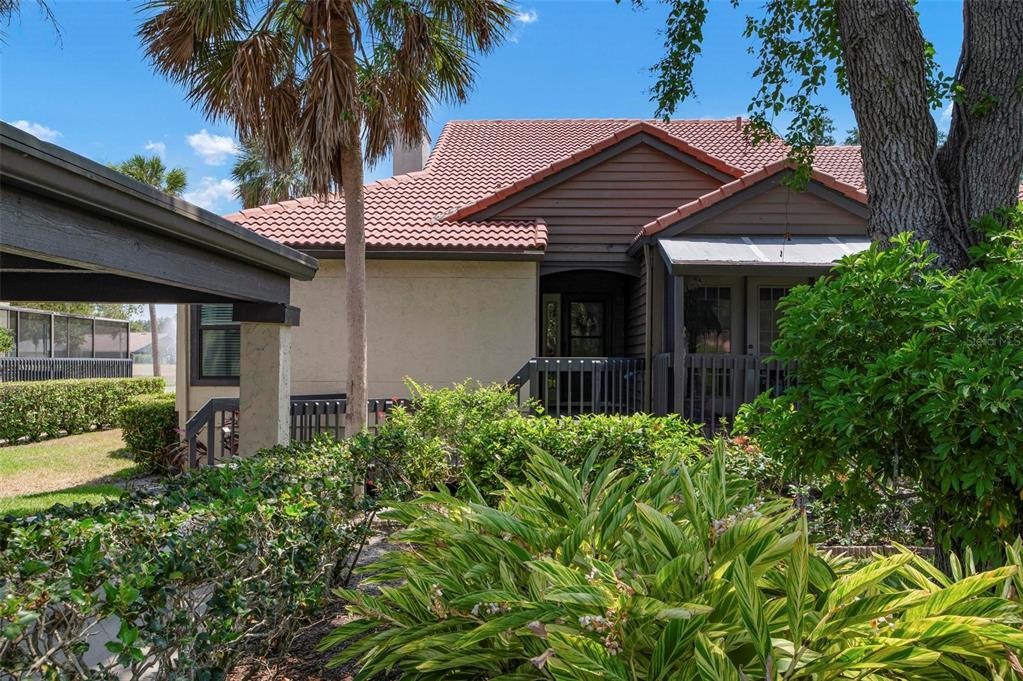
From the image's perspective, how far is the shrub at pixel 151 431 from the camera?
41.3 feet

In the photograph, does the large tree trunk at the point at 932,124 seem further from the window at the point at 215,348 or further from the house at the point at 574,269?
the window at the point at 215,348

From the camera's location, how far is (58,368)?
75.9 feet

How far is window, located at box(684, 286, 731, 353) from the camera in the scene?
40.9ft

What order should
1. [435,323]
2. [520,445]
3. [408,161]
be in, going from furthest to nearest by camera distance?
[408,161] → [435,323] → [520,445]

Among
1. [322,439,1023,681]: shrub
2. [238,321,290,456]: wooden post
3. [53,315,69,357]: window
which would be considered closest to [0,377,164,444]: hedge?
[53,315,69,357]: window

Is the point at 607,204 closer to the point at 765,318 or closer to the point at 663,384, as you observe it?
the point at 765,318

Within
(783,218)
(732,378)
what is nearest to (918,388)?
(732,378)

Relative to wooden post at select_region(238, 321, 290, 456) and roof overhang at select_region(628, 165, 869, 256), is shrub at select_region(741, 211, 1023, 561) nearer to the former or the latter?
wooden post at select_region(238, 321, 290, 456)

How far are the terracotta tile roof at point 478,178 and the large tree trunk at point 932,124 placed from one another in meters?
3.81

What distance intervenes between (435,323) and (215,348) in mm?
4069

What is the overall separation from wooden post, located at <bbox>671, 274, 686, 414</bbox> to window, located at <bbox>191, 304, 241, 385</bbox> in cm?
771

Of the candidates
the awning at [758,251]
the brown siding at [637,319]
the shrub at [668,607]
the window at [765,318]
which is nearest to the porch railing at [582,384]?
the brown siding at [637,319]

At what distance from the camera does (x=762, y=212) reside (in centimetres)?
1121

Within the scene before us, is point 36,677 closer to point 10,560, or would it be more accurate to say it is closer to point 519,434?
point 10,560
